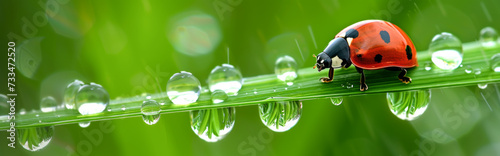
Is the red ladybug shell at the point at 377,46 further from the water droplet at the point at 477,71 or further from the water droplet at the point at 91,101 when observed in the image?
the water droplet at the point at 91,101

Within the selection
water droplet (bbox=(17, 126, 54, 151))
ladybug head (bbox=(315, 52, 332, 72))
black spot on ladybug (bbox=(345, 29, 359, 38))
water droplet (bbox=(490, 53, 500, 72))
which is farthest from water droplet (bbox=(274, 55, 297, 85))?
water droplet (bbox=(17, 126, 54, 151))

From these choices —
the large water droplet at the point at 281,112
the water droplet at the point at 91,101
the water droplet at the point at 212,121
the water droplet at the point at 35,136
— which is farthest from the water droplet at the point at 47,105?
the large water droplet at the point at 281,112

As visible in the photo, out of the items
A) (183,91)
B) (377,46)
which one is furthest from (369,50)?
(183,91)

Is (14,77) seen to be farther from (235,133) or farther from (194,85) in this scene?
(194,85)

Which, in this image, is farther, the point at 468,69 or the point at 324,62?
the point at 324,62

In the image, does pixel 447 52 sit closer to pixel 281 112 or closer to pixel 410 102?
pixel 410 102

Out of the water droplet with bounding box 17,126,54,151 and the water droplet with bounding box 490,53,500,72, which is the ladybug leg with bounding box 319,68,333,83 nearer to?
the water droplet with bounding box 490,53,500,72
